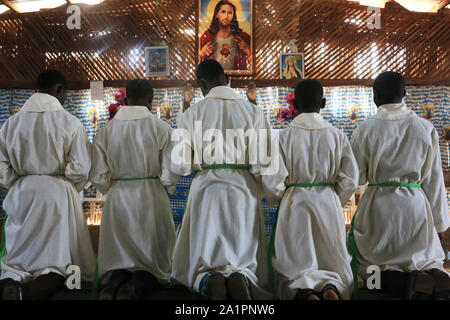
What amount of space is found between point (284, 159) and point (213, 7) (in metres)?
5.25

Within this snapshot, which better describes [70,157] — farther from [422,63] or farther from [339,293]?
[422,63]

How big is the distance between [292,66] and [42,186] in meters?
5.19

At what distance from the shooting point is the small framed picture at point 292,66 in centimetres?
694

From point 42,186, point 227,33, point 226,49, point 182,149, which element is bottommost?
point 42,186

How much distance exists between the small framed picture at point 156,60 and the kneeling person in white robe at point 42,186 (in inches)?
173

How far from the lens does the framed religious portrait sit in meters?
6.96

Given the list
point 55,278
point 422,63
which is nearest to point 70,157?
point 55,278

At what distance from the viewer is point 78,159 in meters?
2.61

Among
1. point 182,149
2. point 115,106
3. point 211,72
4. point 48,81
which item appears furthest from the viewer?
point 115,106

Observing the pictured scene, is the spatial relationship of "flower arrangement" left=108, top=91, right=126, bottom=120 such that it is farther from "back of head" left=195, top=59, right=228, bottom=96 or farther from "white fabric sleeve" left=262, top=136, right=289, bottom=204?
"white fabric sleeve" left=262, top=136, right=289, bottom=204

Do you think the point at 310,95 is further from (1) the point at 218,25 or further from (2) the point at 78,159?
(1) the point at 218,25

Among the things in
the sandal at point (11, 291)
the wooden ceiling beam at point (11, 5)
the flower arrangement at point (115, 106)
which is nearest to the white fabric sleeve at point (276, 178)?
the sandal at point (11, 291)

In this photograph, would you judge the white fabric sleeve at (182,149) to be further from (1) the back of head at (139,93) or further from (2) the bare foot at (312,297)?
(2) the bare foot at (312,297)

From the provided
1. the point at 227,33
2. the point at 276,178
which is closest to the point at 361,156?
the point at 276,178
